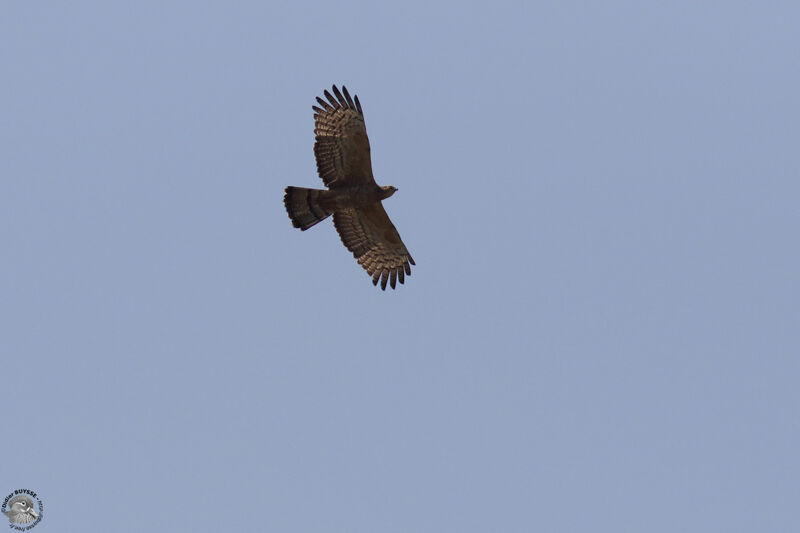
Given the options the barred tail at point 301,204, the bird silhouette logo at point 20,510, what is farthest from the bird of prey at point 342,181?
the bird silhouette logo at point 20,510

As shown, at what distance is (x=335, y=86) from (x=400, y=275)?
4.01 m

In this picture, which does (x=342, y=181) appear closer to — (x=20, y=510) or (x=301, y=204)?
(x=301, y=204)

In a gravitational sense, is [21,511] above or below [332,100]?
below

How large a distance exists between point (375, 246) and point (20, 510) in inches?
339

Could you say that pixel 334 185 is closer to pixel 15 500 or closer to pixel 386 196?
pixel 386 196

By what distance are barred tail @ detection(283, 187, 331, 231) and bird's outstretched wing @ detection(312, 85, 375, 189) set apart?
1.36 feet

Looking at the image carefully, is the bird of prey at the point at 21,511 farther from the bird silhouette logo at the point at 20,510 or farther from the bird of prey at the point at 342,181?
the bird of prey at the point at 342,181

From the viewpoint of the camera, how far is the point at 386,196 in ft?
105

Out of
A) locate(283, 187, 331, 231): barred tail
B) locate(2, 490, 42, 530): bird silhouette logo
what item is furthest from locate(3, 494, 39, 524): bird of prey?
locate(283, 187, 331, 231): barred tail

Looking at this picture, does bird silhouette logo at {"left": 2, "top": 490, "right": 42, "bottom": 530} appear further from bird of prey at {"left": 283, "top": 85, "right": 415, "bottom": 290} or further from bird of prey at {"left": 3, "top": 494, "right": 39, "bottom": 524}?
bird of prey at {"left": 283, "top": 85, "right": 415, "bottom": 290}

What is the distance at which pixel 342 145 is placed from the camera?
3192 centimetres

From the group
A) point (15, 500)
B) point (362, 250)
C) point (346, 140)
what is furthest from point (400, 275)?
point (15, 500)

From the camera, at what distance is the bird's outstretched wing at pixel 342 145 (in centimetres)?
3186

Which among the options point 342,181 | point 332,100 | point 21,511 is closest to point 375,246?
point 342,181
